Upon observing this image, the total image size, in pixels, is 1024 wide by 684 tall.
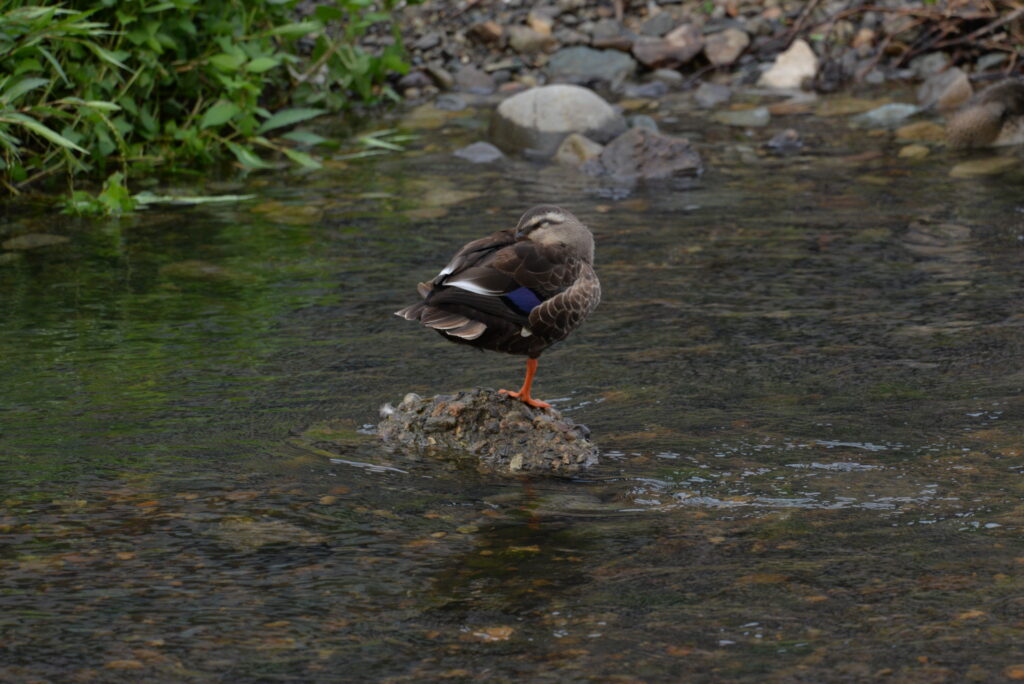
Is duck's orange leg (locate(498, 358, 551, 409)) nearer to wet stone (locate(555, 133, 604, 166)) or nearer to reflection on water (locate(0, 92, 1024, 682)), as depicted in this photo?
reflection on water (locate(0, 92, 1024, 682))

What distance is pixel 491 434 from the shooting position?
5.34 meters

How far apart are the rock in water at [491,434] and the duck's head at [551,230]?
0.66 metres

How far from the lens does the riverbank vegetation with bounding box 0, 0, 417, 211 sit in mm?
8922

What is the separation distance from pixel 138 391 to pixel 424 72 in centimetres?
936

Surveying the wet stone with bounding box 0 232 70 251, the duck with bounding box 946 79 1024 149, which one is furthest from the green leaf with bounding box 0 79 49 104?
the duck with bounding box 946 79 1024 149

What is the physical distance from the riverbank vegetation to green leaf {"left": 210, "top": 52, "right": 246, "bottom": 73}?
0.01 m

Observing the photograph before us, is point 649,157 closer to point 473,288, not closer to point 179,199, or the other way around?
point 179,199

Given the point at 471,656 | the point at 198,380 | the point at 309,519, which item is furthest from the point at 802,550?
the point at 198,380

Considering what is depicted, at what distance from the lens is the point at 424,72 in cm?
1484

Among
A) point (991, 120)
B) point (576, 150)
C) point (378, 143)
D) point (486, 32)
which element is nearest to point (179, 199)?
point (378, 143)

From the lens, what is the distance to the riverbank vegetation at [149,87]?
8.92 meters

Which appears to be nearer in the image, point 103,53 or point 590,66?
point 103,53

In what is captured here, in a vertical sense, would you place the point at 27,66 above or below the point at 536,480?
above

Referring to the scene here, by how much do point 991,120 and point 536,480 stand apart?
25.2 feet
